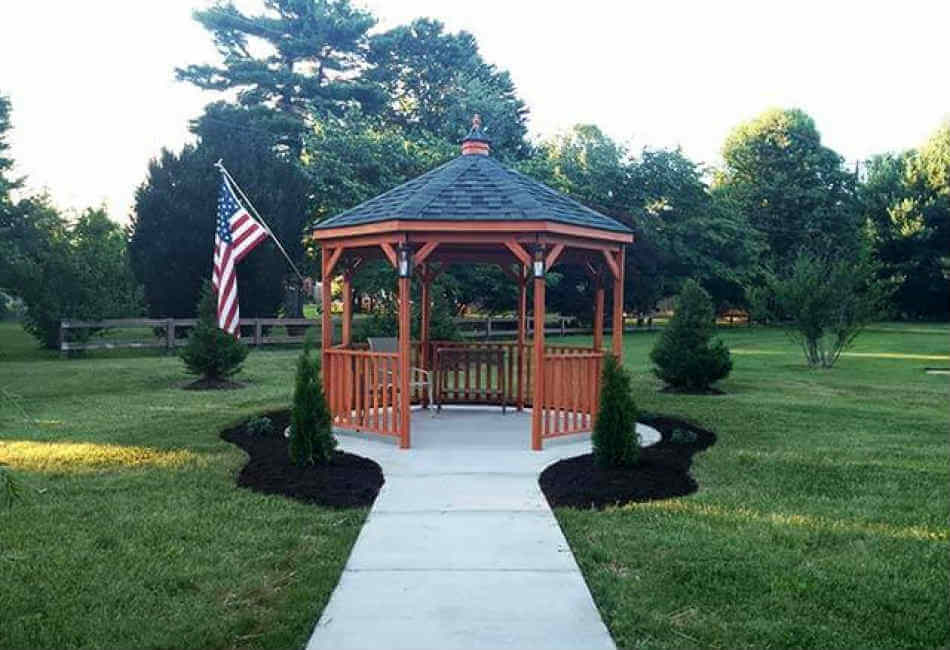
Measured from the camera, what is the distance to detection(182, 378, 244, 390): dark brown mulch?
13.0 meters

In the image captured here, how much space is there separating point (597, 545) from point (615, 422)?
189 cm

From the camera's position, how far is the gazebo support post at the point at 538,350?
7.72 meters

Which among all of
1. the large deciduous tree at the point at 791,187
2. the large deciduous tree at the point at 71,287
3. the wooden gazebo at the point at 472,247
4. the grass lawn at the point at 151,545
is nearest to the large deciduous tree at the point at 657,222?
the large deciduous tree at the point at 791,187

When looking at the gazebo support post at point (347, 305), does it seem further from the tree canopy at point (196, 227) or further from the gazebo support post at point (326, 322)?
the tree canopy at point (196, 227)

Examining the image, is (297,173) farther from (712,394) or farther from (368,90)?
(712,394)

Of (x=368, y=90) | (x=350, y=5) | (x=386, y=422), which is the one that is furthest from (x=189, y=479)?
(x=350, y=5)

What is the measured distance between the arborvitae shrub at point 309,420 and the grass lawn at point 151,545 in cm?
60

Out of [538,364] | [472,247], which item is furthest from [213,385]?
[538,364]

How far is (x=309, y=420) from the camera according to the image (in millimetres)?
6656

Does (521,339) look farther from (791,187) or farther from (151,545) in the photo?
(791,187)

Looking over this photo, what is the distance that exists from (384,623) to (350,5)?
31.0 meters

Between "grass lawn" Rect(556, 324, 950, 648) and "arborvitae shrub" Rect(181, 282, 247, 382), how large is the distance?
25.2 feet

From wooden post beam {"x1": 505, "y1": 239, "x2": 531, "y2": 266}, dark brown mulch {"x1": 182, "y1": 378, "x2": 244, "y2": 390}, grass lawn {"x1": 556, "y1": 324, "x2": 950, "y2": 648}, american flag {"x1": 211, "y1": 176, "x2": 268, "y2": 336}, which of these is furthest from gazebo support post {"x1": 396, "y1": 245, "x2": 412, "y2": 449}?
dark brown mulch {"x1": 182, "y1": 378, "x2": 244, "y2": 390}

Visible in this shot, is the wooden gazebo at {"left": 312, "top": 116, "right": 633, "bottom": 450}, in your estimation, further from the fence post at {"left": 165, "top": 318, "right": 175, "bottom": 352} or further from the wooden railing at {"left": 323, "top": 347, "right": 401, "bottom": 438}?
the fence post at {"left": 165, "top": 318, "right": 175, "bottom": 352}
